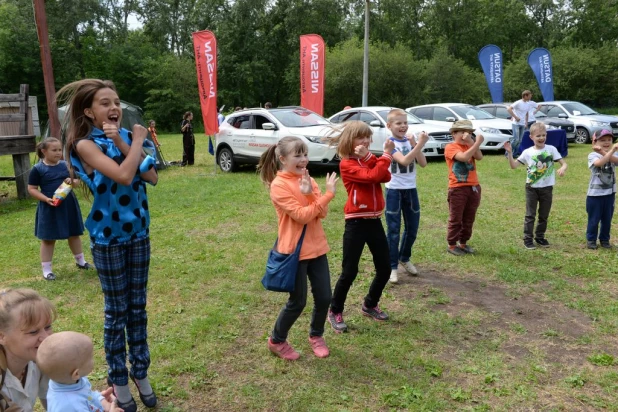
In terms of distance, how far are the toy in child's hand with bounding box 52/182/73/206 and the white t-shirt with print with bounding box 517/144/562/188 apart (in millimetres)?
5222

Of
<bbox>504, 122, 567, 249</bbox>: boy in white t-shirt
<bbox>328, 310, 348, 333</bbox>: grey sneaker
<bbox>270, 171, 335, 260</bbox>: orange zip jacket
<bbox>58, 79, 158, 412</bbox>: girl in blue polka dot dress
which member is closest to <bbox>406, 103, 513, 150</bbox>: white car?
<bbox>504, 122, 567, 249</bbox>: boy in white t-shirt

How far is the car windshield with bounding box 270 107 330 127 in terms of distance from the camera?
12.4m

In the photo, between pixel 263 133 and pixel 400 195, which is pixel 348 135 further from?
pixel 263 133

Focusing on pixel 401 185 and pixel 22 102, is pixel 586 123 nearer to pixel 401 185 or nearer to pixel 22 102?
pixel 401 185

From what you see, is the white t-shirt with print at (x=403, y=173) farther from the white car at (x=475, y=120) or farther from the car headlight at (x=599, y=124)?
the car headlight at (x=599, y=124)

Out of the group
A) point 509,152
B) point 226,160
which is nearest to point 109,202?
point 509,152

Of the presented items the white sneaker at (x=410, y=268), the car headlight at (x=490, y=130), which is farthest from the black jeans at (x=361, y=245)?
the car headlight at (x=490, y=130)

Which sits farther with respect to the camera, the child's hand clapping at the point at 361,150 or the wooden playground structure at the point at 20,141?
the wooden playground structure at the point at 20,141

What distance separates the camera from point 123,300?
9.60ft

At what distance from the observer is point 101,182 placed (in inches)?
109

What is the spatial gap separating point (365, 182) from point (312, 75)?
12301 mm

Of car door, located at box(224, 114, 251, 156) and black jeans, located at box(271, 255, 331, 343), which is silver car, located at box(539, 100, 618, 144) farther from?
black jeans, located at box(271, 255, 331, 343)

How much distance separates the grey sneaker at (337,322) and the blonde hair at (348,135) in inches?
49.8

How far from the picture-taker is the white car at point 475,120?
563 inches
